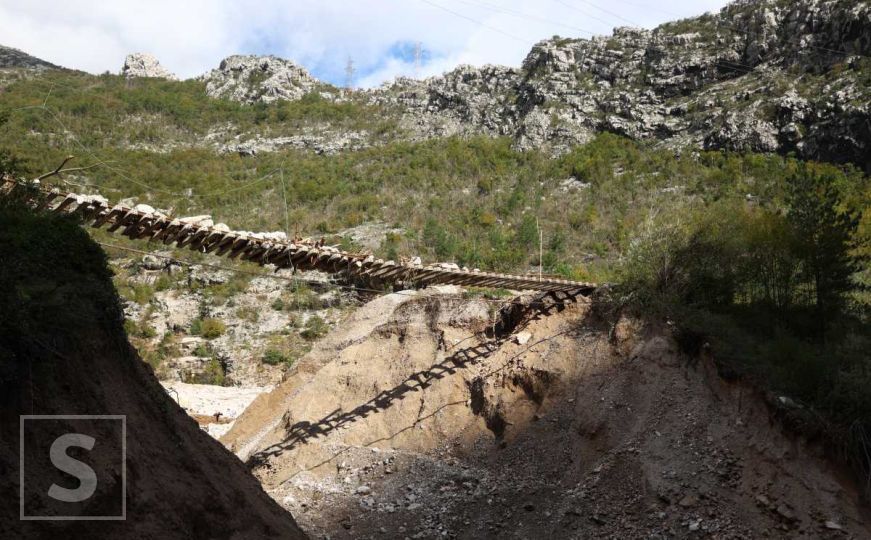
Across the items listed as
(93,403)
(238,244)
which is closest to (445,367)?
(238,244)

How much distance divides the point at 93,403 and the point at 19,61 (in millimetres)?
77126

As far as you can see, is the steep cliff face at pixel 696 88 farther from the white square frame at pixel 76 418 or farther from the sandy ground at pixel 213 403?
the white square frame at pixel 76 418

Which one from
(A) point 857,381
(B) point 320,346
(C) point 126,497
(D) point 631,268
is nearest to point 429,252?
(B) point 320,346

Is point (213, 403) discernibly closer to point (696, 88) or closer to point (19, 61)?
point (696, 88)

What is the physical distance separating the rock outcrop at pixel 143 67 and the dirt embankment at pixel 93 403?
278 ft

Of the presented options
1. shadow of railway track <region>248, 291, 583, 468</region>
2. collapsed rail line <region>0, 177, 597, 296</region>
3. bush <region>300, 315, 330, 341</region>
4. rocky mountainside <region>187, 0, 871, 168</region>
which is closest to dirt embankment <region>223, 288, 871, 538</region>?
shadow of railway track <region>248, 291, 583, 468</region>

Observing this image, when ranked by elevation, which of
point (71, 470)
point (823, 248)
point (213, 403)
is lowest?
point (213, 403)

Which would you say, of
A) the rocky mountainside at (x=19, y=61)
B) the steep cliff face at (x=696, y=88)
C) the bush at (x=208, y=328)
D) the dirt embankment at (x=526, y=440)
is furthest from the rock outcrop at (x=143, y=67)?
the dirt embankment at (x=526, y=440)

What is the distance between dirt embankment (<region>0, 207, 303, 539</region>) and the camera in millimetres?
5180

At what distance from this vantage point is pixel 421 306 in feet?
52.9

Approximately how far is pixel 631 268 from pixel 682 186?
30583 millimetres

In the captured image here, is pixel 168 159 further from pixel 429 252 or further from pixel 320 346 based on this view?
pixel 320 346

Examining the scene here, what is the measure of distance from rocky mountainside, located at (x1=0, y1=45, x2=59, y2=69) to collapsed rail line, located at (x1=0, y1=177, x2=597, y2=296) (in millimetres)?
68486

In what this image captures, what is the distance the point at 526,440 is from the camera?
1241 centimetres
